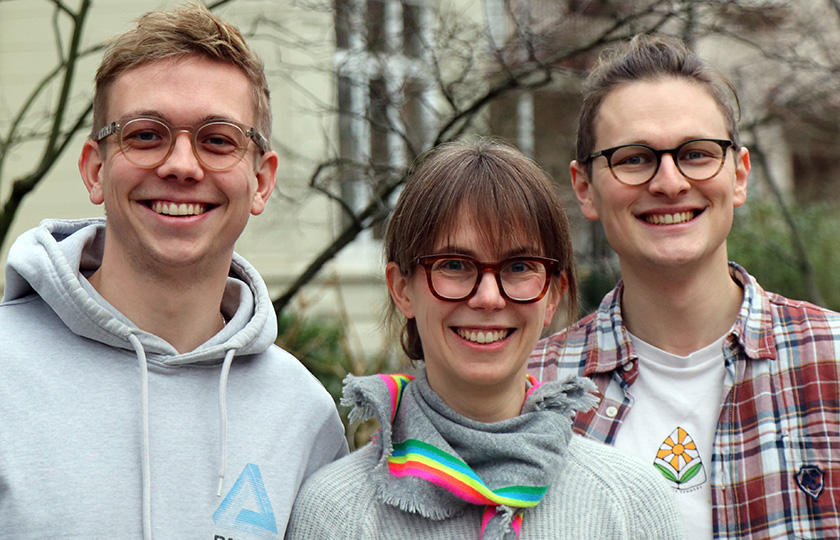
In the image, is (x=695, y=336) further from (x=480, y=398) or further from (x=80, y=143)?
(x=80, y=143)

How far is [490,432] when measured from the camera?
2.38 metres

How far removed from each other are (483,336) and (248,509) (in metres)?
0.76

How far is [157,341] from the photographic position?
2.46m

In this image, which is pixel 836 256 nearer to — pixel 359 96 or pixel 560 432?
pixel 359 96

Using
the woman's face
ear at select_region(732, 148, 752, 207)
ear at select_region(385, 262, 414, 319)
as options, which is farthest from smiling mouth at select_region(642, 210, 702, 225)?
ear at select_region(385, 262, 414, 319)

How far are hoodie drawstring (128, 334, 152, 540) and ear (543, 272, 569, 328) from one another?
3.54 ft

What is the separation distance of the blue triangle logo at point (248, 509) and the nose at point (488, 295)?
29.5 inches

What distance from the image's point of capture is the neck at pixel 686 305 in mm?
2918

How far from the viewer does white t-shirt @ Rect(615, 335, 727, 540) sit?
2.69 meters

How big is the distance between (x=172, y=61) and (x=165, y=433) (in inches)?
39.9

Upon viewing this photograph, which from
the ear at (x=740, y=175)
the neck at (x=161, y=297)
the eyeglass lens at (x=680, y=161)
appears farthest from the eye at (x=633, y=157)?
the neck at (x=161, y=297)

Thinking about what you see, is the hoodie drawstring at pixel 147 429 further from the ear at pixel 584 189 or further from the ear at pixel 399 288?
the ear at pixel 584 189

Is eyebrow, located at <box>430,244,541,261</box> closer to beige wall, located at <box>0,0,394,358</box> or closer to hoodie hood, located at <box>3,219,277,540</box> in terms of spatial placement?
hoodie hood, located at <box>3,219,277,540</box>

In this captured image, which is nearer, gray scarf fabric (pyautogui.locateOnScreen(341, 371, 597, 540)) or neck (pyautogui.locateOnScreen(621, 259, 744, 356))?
gray scarf fabric (pyautogui.locateOnScreen(341, 371, 597, 540))
